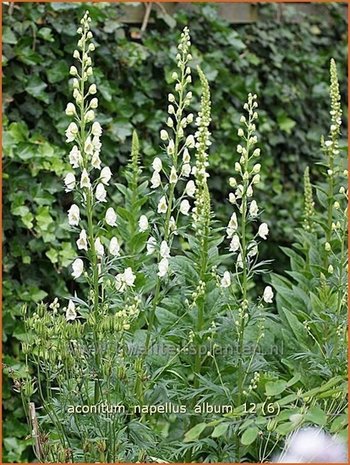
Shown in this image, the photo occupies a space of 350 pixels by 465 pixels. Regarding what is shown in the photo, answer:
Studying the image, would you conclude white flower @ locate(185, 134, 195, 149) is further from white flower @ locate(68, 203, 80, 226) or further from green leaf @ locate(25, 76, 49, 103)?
green leaf @ locate(25, 76, 49, 103)

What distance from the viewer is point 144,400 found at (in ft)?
6.79

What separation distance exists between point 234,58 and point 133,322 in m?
2.18

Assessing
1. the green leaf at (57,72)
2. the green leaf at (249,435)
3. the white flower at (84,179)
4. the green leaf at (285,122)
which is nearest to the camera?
the green leaf at (249,435)

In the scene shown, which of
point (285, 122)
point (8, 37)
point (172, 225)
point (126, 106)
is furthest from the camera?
point (285, 122)

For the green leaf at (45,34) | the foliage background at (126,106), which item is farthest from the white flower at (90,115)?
the green leaf at (45,34)

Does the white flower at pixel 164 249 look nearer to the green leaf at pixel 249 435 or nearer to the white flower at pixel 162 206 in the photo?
the white flower at pixel 162 206

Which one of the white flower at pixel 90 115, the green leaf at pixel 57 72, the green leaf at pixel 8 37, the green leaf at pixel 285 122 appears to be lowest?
the green leaf at pixel 285 122

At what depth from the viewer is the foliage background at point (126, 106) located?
3168mm

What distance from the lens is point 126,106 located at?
3492 millimetres

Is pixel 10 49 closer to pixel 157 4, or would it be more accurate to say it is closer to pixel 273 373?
pixel 157 4

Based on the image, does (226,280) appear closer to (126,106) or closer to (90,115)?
(90,115)

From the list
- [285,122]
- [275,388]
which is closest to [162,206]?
[275,388]

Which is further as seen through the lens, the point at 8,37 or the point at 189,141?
the point at 8,37

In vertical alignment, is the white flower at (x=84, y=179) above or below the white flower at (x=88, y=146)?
below
